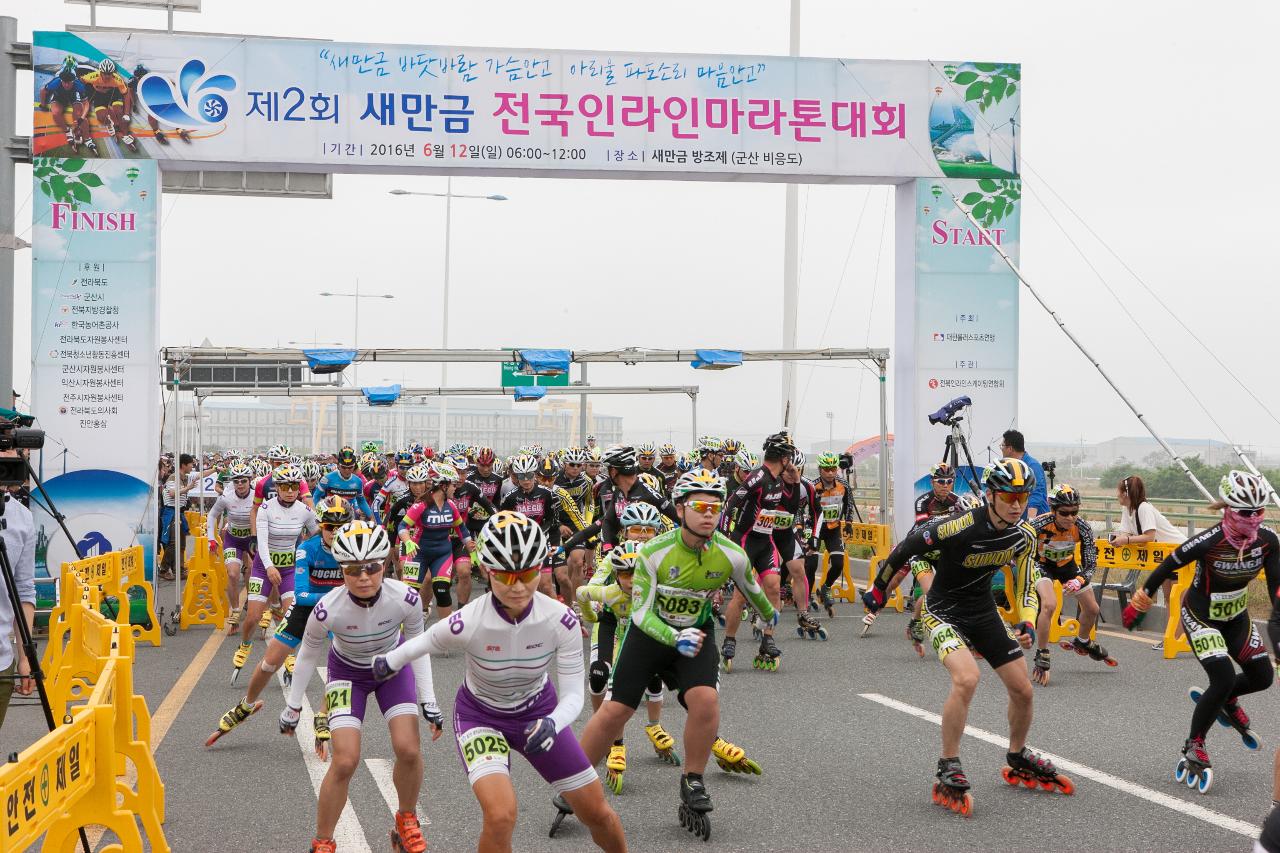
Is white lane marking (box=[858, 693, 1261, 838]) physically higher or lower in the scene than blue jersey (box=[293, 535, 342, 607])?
lower

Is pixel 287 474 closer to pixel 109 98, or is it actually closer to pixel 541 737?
pixel 109 98

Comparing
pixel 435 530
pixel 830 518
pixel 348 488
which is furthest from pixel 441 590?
pixel 830 518

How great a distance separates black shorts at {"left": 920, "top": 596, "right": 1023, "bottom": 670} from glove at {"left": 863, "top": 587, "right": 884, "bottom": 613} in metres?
0.37

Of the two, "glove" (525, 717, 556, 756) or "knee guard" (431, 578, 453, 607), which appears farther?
"knee guard" (431, 578, 453, 607)

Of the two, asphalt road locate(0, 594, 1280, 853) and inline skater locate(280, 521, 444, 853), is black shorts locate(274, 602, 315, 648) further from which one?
inline skater locate(280, 521, 444, 853)

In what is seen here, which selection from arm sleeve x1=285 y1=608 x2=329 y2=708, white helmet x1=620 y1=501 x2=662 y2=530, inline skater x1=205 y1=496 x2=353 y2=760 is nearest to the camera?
arm sleeve x1=285 y1=608 x2=329 y2=708

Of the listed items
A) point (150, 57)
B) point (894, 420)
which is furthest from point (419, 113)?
point (894, 420)

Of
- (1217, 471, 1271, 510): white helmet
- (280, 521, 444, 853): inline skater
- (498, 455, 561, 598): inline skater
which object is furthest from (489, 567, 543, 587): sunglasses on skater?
(498, 455, 561, 598): inline skater

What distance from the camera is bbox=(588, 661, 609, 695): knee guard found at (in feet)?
29.2

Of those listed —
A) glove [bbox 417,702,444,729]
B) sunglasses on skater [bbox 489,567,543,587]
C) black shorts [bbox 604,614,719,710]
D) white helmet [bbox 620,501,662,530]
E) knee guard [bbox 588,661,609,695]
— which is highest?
white helmet [bbox 620,501,662,530]

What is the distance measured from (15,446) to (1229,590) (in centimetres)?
738

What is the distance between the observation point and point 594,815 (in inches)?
231

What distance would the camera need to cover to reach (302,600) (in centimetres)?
1002

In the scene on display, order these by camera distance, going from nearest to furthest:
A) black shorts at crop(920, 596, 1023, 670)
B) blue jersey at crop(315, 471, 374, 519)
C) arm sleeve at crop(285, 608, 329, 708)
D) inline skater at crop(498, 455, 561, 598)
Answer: arm sleeve at crop(285, 608, 329, 708) < black shorts at crop(920, 596, 1023, 670) < inline skater at crop(498, 455, 561, 598) < blue jersey at crop(315, 471, 374, 519)
